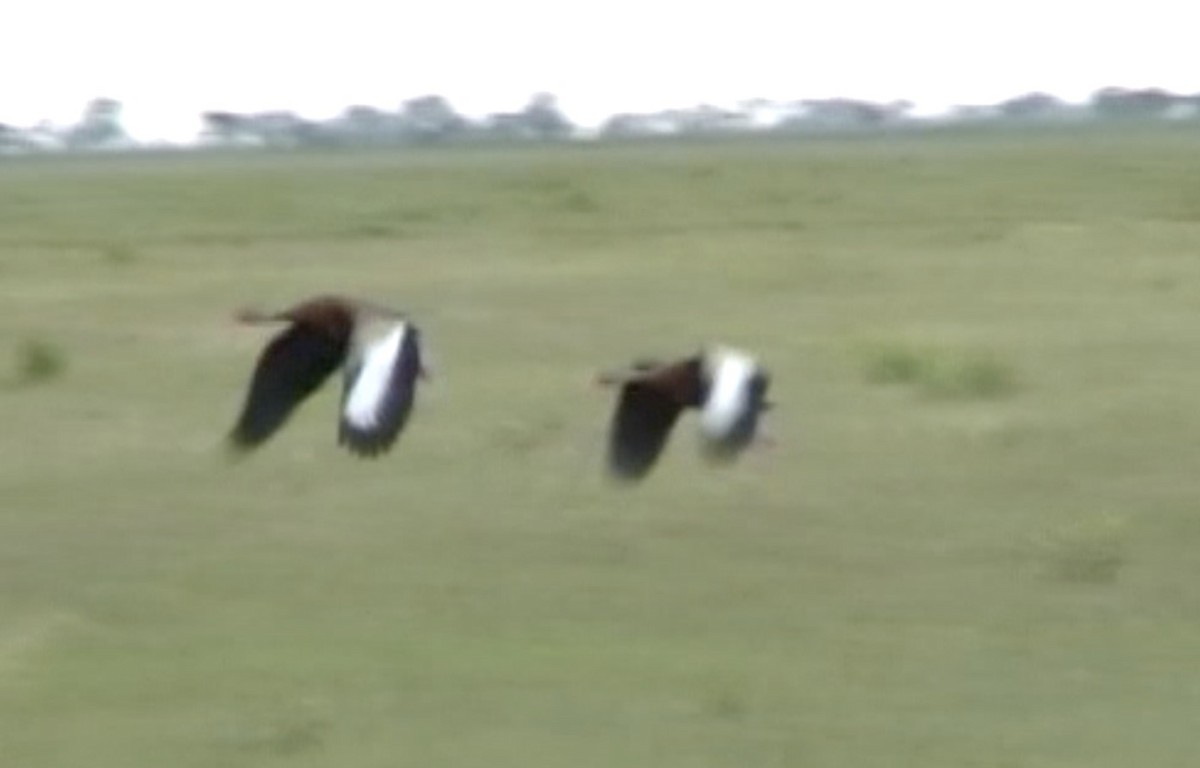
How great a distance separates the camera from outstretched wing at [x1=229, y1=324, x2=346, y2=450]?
548 centimetres

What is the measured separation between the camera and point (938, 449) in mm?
13875

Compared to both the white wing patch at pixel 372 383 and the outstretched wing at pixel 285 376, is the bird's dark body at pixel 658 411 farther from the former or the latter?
the outstretched wing at pixel 285 376

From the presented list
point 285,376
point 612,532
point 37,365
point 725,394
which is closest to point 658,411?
point 725,394

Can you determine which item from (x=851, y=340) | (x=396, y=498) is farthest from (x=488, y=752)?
(x=851, y=340)

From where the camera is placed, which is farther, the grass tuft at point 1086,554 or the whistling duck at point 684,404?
the grass tuft at point 1086,554

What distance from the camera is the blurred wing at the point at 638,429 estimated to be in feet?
18.0

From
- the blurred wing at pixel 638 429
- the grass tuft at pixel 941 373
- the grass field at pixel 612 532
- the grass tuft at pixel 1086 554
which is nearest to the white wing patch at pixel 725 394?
the blurred wing at pixel 638 429

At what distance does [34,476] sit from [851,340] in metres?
4.83

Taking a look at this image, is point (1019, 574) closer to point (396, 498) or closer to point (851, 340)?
point (396, 498)

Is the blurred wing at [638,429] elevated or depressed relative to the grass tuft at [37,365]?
elevated

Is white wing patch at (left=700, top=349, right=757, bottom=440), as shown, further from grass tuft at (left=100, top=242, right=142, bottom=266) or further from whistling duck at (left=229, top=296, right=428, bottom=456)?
grass tuft at (left=100, top=242, right=142, bottom=266)

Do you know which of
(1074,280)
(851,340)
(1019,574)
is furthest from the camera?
(1074,280)

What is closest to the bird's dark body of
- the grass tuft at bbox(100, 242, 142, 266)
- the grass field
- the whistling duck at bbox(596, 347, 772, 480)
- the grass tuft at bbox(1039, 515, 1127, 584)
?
the whistling duck at bbox(596, 347, 772, 480)

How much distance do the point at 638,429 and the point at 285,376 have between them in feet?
1.36
